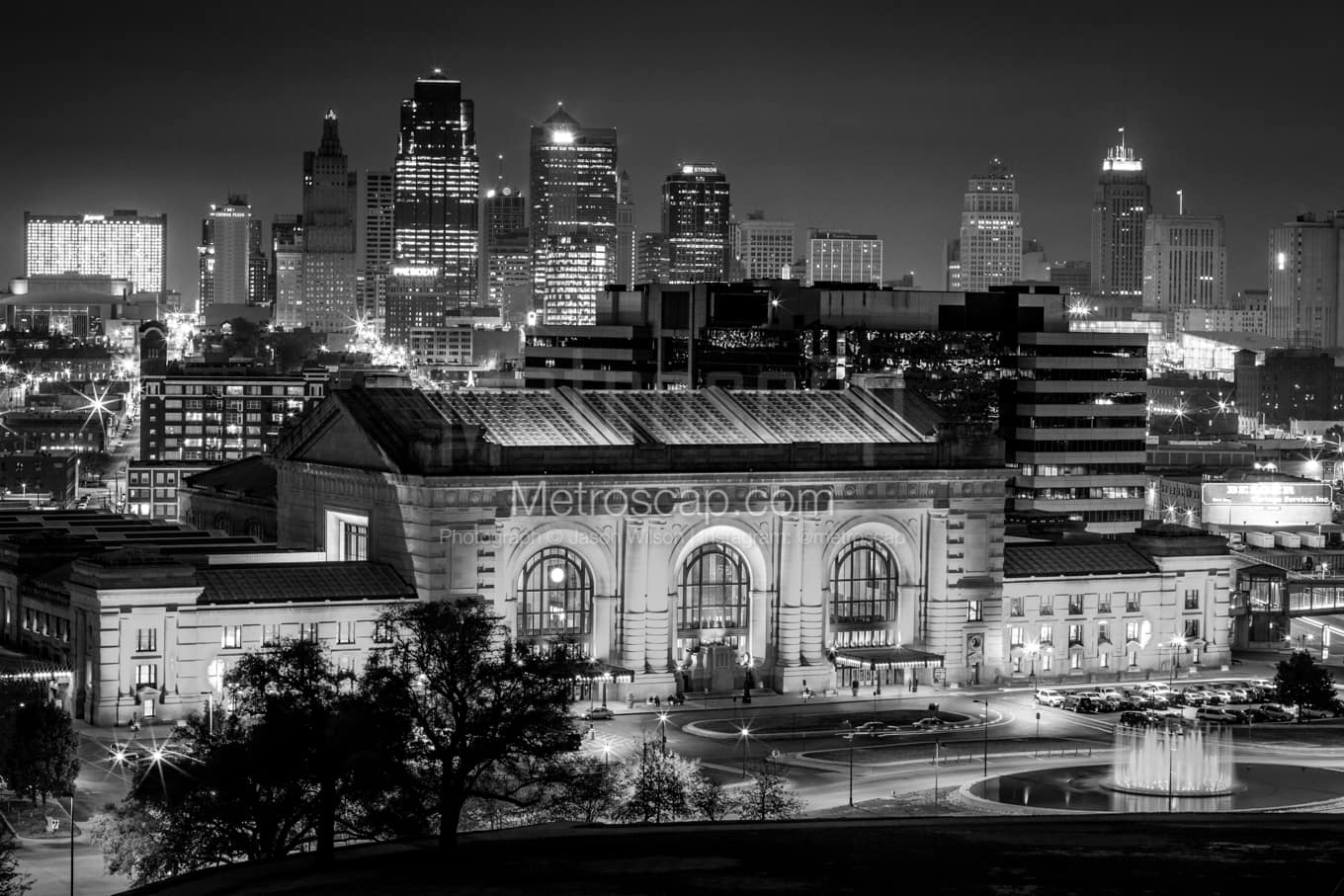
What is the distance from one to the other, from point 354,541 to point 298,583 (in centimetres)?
1101

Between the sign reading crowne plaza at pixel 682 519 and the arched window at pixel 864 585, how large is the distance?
114mm

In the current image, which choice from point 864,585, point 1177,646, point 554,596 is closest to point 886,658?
point 864,585

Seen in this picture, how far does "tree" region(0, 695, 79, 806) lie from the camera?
109m

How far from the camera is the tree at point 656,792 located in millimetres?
101375

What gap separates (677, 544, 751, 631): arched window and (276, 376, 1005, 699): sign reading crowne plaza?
0.11 meters

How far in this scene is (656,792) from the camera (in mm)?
102125

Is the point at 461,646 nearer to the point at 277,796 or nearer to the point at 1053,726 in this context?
the point at 277,796

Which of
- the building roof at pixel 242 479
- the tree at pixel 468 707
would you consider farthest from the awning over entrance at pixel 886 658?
the tree at pixel 468 707

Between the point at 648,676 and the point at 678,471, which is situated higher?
the point at 678,471

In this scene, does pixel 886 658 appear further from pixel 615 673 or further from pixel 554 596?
pixel 554 596

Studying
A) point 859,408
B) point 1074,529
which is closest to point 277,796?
point 859,408

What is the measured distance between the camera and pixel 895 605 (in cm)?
15400

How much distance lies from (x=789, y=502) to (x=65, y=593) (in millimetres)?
39760

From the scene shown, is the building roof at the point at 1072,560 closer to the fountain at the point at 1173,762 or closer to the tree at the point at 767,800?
the fountain at the point at 1173,762
